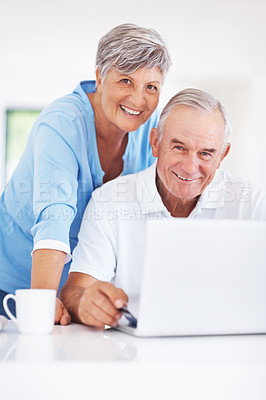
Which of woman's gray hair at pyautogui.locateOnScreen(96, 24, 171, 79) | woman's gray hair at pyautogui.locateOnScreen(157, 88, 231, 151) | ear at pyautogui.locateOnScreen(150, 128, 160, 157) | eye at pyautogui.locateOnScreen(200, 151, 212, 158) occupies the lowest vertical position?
eye at pyautogui.locateOnScreen(200, 151, 212, 158)

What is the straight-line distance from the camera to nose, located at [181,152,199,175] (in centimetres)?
158

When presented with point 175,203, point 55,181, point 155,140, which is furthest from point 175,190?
point 55,181

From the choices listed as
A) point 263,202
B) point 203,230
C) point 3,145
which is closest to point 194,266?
point 203,230

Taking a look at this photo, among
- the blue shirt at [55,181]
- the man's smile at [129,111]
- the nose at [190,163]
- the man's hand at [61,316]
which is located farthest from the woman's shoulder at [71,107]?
the man's hand at [61,316]

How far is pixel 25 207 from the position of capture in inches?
69.3

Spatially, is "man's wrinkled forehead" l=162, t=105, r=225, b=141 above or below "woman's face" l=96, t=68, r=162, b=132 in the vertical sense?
below

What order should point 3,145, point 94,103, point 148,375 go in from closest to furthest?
1. point 148,375
2. point 94,103
3. point 3,145

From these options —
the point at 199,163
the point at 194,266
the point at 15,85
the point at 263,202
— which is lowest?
the point at 194,266

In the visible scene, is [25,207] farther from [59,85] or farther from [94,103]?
[59,85]

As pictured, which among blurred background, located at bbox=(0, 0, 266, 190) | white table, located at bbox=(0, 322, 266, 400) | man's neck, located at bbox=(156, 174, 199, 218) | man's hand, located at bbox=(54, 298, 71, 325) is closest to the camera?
white table, located at bbox=(0, 322, 266, 400)

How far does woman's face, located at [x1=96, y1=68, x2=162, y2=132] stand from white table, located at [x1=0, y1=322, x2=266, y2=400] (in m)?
0.95

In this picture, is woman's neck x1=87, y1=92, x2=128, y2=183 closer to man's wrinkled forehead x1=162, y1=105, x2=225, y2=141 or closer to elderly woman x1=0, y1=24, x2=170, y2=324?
elderly woman x1=0, y1=24, x2=170, y2=324

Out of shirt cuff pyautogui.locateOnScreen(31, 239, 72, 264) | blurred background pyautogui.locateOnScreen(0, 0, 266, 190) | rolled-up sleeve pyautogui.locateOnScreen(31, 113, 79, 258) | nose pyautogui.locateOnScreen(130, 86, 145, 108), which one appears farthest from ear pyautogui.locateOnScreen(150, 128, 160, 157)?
blurred background pyautogui.locateOnScreen(0, 0, 266, 190)

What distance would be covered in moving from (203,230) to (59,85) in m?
6.74
